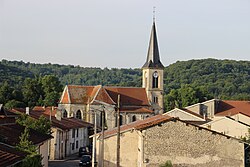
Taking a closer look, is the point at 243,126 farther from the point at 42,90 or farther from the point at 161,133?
the point at 42,90

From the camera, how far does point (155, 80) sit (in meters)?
87.9

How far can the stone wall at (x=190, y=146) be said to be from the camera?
30.5 meters

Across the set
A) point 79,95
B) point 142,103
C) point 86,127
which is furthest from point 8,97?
point 86,127

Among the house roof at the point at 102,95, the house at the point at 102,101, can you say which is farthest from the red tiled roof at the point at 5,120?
the house roof at the point at 102,95

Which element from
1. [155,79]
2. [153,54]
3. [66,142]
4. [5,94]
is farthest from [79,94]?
[66,142]

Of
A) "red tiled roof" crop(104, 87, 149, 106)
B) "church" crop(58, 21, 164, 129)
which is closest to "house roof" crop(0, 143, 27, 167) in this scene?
"church" crop(58, 21, 164, 129)

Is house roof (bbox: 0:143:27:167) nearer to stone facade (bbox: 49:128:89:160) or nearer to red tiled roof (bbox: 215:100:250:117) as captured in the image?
stone facade (bbox: 49:128:89:160)

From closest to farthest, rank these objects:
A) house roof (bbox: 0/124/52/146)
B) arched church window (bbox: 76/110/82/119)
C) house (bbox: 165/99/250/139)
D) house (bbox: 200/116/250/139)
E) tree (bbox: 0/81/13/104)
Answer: house roof (bbox: 0/124/52/146) → house (bbox: 200/116/250/139) → house (bbox: 165/99/250/139) → arched church window (bbox: 76/110/82/119) → tree (bbox: 0/81/13/104)

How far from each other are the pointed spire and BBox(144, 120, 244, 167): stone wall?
56078 mm

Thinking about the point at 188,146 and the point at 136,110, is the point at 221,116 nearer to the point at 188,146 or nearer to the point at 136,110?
the point at 136,110

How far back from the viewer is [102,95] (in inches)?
3282

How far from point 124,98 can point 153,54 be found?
32.4ft

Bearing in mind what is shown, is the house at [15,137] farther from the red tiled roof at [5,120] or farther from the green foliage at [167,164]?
the green foliage at [167,164]

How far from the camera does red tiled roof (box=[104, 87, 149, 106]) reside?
8688cm
